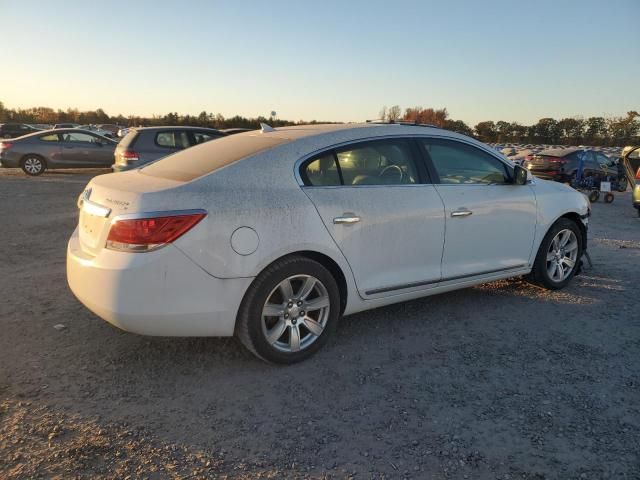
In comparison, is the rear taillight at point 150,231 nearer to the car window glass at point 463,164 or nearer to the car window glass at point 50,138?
the car window glass at point 463,164

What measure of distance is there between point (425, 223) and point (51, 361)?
279cm

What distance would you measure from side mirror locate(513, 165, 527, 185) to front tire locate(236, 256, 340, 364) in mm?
2132

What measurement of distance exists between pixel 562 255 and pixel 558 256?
0.08 m

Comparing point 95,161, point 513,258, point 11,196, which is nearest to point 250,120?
point 95,161

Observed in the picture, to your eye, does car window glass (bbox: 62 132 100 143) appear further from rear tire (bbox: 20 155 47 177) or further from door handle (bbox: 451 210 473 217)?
door handle (bbox: 451 210 473 217)

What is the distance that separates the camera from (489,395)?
310cm

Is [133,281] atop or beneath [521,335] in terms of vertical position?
atop

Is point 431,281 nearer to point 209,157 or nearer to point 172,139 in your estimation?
point 209,157

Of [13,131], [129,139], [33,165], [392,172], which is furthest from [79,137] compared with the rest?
[13,131]

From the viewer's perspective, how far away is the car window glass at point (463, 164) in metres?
4.17

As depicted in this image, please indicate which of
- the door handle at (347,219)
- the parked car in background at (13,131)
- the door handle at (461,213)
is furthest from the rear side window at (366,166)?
the parked car in background at (13,131)

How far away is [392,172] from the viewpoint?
3.90 meters

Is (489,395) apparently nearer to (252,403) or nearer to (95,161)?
(252,403)

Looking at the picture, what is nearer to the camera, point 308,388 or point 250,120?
point 308,388
